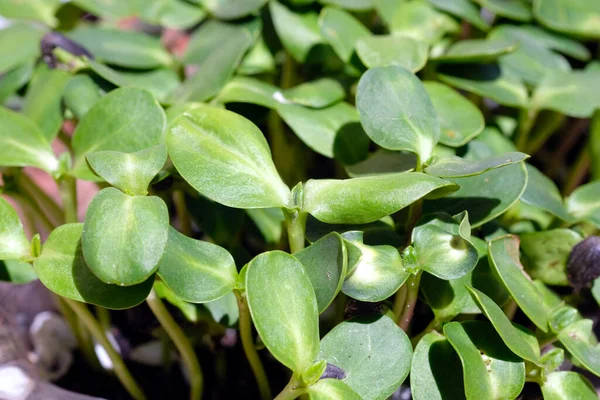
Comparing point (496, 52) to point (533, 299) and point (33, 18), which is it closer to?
point (533, 299)

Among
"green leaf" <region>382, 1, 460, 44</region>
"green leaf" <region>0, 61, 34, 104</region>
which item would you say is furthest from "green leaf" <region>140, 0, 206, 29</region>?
"green leaf" <region>382, 1, 460, 44</region>

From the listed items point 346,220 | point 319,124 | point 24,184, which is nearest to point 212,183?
point 346,220

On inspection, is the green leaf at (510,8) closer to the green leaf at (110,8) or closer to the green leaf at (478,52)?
the green leaf at (478,52)

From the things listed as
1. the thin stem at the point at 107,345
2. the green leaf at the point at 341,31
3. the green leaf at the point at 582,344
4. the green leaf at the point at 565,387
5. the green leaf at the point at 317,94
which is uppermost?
the green leaf at the point at 341,31

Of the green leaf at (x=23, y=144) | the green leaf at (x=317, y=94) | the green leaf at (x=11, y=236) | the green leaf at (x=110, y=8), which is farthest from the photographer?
the green leaf at (x=110, y=8)

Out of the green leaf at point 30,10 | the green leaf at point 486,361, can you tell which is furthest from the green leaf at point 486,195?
the green leaf at point 30,10

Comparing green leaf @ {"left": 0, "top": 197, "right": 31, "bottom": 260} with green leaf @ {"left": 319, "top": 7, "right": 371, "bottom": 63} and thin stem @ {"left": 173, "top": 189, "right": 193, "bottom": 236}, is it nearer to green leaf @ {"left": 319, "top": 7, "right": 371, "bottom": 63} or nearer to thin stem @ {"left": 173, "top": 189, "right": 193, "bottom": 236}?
thin stem @ {"left": 173, "top": 189, "right": 193, "bottom": 236}

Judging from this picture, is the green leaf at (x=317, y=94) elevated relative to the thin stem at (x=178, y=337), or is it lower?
elevated

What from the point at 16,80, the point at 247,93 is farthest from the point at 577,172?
the point at 16,80
